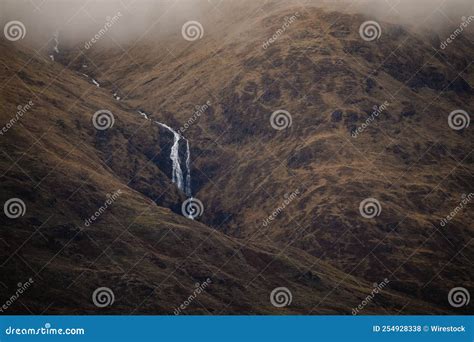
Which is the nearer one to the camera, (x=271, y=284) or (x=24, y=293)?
(x=24, y=293)

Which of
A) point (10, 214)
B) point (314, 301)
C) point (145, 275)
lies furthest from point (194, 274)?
point (10, 214)

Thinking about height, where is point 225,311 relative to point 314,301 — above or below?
below

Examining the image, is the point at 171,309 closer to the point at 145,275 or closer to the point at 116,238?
the point at 145,275

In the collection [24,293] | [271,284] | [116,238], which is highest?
[271,284]

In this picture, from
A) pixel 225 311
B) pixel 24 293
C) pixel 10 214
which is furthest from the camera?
pixel 10 214

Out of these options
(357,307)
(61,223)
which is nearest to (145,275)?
(61,223)

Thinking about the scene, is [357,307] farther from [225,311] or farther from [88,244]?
[88,244]

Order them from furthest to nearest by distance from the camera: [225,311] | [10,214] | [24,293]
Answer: [10,214], [225,311], [24,293]

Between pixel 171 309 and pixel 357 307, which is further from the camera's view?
pixel 357 307

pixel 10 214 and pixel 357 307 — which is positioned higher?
pixel 357 307
